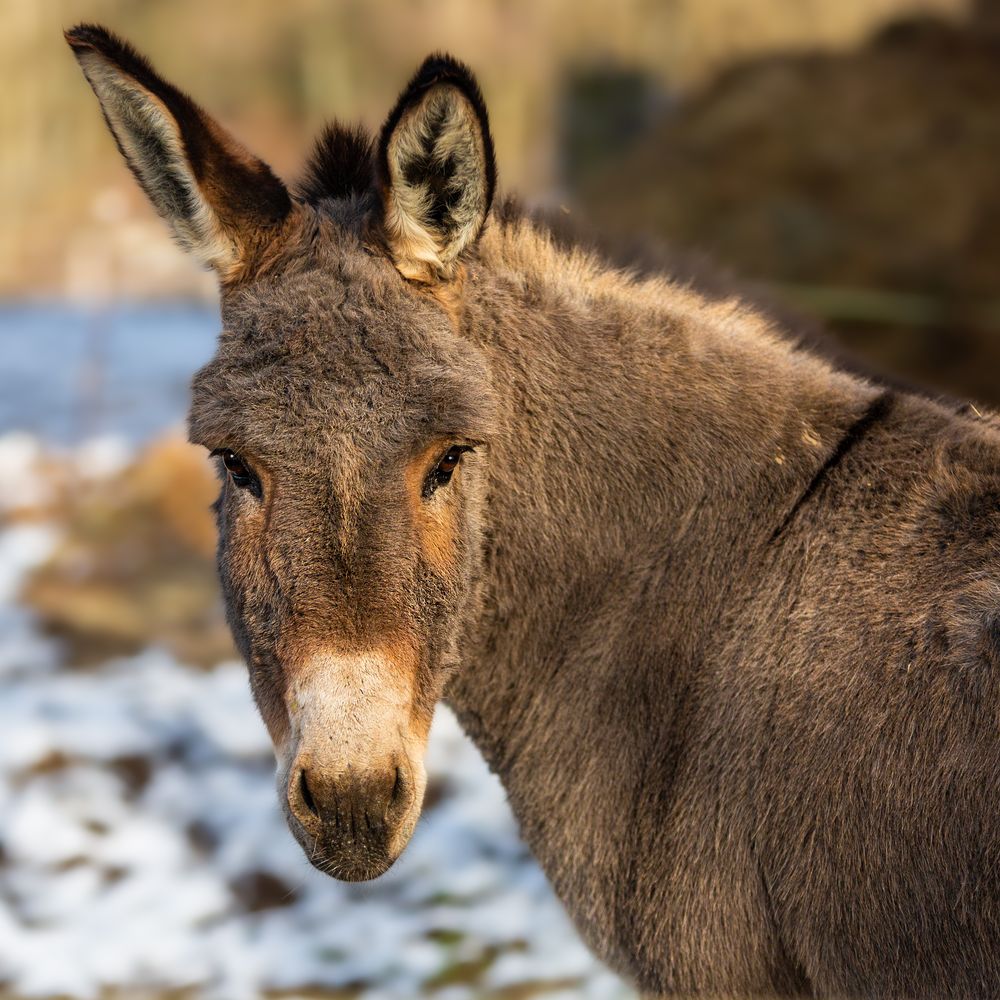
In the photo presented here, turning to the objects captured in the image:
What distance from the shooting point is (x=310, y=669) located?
8.99 feet

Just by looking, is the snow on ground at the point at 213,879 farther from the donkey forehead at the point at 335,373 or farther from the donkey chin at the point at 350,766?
the donkey forehead at the point at 335,373

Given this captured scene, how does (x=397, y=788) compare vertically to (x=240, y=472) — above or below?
below

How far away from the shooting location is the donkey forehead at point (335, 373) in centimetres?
283

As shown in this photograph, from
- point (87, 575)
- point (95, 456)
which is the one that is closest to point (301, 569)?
point (87, 575)

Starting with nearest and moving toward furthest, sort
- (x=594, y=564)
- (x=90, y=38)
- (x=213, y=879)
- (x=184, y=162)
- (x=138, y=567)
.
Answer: (x=90, y=38) → (x=184, y=162) → (x=594, y=564) → (x=213, y=879) → (x=138, y=567)

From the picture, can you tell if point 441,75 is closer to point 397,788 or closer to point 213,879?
point 397,788

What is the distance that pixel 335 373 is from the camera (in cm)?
287

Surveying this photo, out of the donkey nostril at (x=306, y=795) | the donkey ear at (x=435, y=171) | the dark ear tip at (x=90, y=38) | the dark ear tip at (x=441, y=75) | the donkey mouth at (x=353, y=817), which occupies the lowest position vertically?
the donkey mouth at (x=353, y=817)

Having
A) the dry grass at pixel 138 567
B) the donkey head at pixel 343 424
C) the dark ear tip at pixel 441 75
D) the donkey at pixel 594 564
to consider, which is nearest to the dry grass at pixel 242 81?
the dry grass at pixel 138 567

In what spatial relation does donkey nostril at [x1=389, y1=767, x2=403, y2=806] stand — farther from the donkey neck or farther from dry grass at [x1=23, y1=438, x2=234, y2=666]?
dry grass at [x1=23, y1=438, x2=234, y2=666]

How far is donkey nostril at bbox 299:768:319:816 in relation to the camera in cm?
265

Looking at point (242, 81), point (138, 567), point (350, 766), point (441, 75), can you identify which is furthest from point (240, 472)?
point (242, 81)

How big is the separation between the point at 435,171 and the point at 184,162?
0.69 metres

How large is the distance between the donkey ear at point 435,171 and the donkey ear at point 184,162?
1.26 ft
